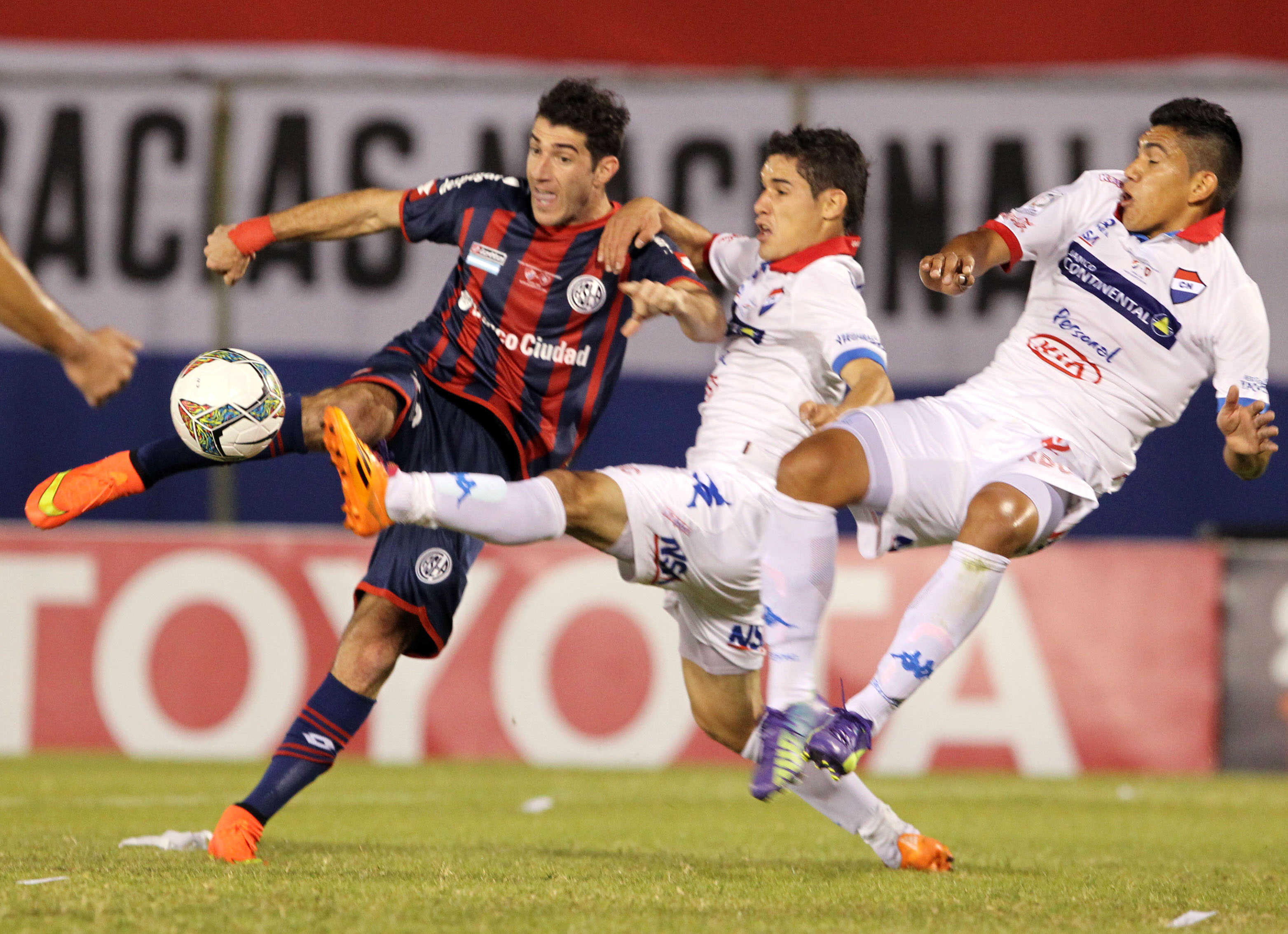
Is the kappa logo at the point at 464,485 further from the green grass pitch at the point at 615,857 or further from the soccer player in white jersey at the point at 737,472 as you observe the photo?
the green grass pitch at the point at 615,857

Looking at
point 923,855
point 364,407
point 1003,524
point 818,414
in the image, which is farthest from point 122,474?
point 923,855

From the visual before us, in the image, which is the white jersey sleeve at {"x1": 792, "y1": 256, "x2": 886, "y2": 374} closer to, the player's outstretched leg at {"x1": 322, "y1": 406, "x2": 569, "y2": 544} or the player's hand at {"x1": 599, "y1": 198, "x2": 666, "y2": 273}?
the player's hand at {"x1": 599, "y1": 198, "x2": 666, "y2": 273}

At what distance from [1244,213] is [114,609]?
7598 mm

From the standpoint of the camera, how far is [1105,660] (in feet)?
29.2

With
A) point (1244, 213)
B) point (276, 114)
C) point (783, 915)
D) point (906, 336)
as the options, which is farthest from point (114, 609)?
point (1244, 213)

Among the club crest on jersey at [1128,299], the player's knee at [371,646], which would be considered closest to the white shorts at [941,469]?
the club crest on jersey at [1128,299]

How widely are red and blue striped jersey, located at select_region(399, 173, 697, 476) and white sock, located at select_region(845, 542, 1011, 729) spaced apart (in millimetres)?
1394

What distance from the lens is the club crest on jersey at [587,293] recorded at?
4.97 meters

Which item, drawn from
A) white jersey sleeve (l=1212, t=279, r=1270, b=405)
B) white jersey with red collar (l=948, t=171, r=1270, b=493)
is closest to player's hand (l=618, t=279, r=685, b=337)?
white jersey with red collar (l=948, t=171, r=1270, b=493)

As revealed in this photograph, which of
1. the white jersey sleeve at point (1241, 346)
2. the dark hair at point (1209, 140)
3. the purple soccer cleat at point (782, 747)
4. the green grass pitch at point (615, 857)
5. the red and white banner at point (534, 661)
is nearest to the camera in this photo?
the green grass pitch at point (615, 857)

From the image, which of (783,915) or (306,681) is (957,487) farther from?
(306,681)

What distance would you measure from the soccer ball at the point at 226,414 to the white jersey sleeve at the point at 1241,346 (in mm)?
2632

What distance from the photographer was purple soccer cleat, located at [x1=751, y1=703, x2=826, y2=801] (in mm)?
3840

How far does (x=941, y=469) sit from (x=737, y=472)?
62 cm
